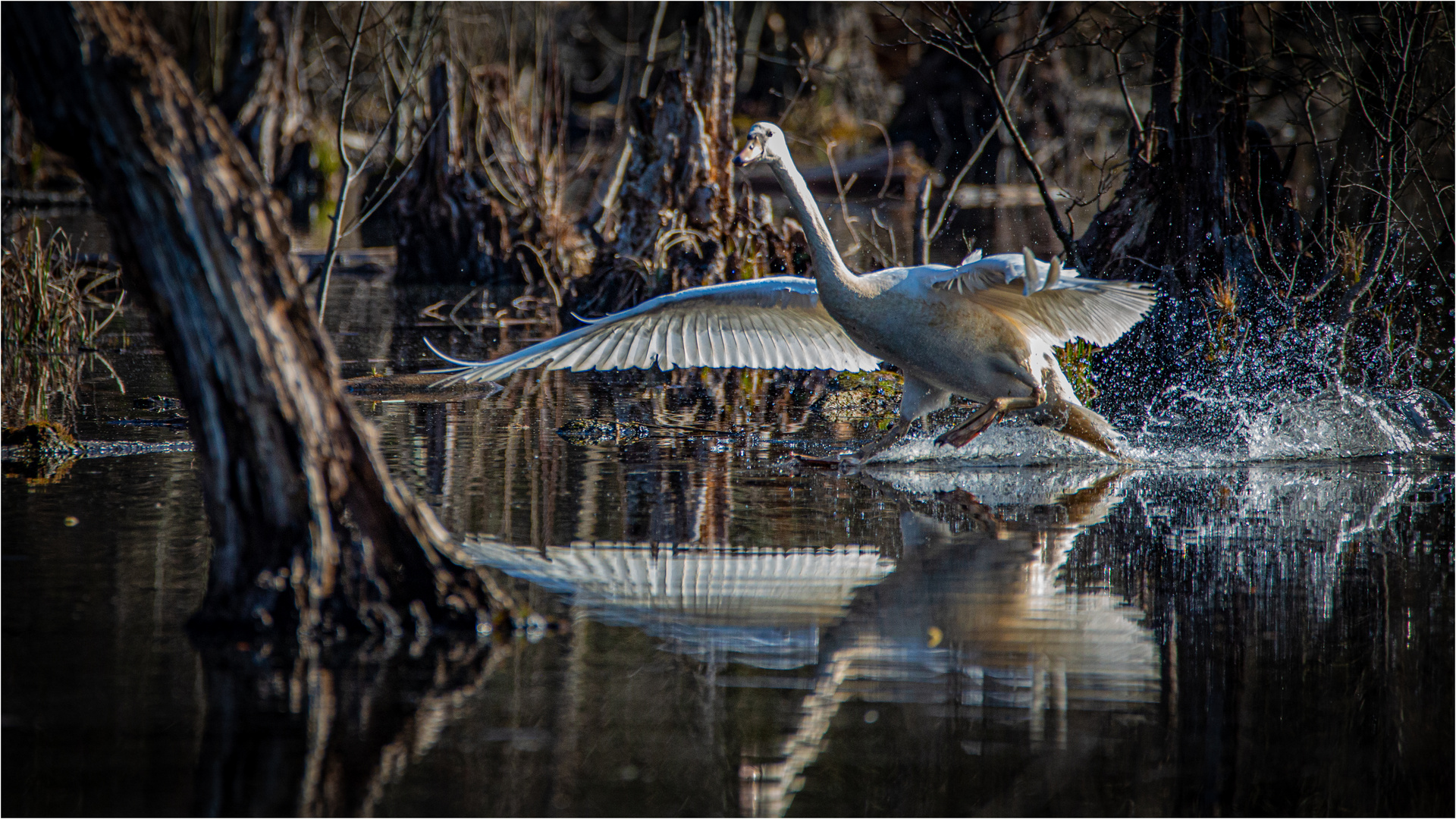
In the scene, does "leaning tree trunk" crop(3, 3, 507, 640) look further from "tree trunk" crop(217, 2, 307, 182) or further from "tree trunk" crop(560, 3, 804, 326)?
"tree trunk" crop(217, 2, 307, 182)

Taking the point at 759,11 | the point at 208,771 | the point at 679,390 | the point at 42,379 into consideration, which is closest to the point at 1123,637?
the point at 208,771

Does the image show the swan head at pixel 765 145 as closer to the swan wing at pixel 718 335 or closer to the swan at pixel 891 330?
the swan at pixel 891 330

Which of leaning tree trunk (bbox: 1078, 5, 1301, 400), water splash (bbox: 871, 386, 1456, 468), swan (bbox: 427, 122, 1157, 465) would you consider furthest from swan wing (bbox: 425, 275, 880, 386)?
leaning tree trunk (bbox: 1078, 5, 1301, 400)

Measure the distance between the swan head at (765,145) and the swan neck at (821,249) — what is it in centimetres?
18

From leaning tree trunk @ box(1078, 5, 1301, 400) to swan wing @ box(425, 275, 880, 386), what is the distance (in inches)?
96.6

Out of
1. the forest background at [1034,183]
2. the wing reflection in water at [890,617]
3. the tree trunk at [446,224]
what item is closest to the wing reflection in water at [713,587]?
the wing reflection in water at [890,617]

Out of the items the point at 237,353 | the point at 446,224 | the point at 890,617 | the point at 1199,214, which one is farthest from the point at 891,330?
the point at 446,224

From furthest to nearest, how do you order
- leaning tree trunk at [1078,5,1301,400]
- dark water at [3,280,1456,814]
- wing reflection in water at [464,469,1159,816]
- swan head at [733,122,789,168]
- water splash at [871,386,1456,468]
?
leaning tree trunk at [1078,5,1301,400] < water splash at [871,386,1456,468] < swan head at [733,122,789,168] < wing reflection in water at [464,469,1159,816] < dark water at [3,280,1456,814]

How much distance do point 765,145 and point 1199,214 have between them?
13.0 feet

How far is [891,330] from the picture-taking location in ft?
24.1

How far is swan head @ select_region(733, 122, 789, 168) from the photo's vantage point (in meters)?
7.38

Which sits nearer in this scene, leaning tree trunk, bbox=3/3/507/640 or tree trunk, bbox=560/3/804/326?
leaning tree trunk, bbox=3/3/507/640

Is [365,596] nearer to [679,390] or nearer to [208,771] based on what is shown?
[208,771]

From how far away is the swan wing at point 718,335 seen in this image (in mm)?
7824
